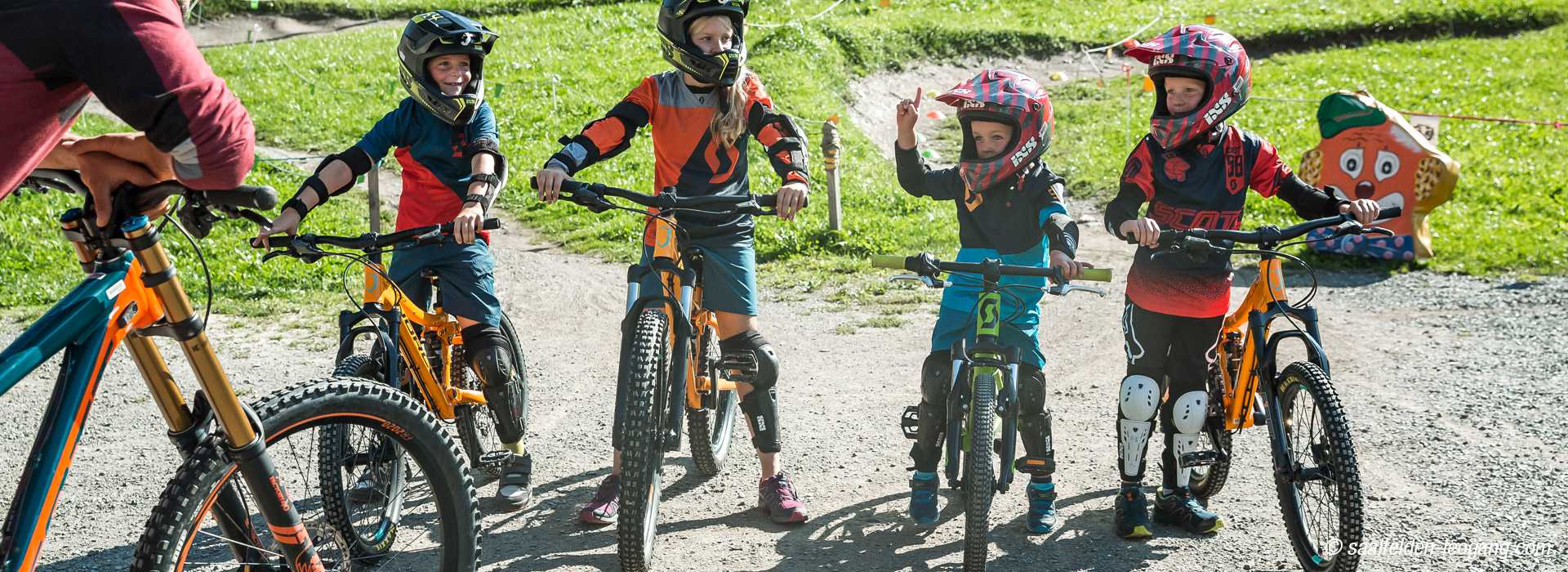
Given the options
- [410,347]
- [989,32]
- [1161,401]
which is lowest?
[1161,401]

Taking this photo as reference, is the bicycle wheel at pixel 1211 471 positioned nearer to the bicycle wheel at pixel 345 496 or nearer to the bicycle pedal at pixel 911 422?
the bicycle pedal at pixel 911 422

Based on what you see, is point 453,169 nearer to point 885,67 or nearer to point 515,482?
point 515,482

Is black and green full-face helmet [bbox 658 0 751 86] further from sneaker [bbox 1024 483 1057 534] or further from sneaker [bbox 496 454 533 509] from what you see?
sneaker [bbox 1024 483 1057 534]

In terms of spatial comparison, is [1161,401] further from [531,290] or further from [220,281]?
[220,281]

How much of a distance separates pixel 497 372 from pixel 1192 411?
111 inches

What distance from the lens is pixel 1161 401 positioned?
17.6ft

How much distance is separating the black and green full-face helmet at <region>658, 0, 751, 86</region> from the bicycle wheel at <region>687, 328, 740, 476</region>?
107 cm

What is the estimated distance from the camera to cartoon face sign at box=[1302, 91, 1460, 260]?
1016cm

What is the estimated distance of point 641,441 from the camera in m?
4.52

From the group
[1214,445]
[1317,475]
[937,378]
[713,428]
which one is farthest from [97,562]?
[1317,475]

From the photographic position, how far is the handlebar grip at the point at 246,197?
111 inches

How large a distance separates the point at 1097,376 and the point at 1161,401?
2081 mm

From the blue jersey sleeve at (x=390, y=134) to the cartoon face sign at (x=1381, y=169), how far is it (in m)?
7.61

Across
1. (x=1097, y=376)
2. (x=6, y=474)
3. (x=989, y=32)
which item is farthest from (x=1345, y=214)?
(x=989, y=32)
